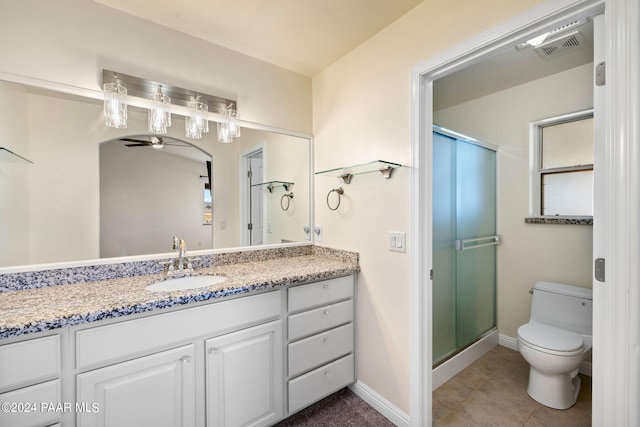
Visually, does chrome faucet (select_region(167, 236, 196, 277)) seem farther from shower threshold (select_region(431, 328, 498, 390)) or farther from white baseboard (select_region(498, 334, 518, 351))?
white baseboard (select_region(498, 334, 518, 351))

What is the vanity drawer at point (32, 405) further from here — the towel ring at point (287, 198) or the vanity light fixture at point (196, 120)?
the towel ring at point (287, 198)

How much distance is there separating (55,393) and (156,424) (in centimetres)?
41

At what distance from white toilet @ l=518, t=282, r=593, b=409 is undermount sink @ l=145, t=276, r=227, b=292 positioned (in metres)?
2.03

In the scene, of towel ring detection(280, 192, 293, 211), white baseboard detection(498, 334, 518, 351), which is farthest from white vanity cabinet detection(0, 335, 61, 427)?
white baseboard detection(498, 334, 518, 351)

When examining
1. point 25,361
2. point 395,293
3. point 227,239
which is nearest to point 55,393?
point 25,361

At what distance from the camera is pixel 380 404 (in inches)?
68.6

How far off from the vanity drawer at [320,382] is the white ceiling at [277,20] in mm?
2098

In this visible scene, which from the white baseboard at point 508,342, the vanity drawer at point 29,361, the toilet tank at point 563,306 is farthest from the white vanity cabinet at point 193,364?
the white baseboard at point 508,342

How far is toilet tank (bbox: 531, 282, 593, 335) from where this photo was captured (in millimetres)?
1996

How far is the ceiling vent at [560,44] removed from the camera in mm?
1730

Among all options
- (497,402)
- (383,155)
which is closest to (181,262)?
(383,155)

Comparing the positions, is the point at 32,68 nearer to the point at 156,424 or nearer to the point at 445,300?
the point at 156,424

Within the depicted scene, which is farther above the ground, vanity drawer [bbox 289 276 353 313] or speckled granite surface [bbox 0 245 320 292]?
speckled granite surface [bbox 0 245 320 292]

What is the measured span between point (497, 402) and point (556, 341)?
21.8 inches
